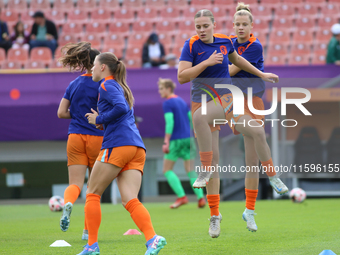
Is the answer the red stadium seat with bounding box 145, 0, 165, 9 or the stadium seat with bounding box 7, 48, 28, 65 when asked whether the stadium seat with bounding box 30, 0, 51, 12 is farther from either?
the red stadium seat with bounding box 145, 0, 165, 9

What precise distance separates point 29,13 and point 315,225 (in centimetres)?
1219

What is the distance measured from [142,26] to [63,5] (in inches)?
112

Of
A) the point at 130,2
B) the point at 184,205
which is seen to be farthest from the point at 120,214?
the point at 130,2

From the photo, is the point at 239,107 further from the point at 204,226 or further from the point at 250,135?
the point at 204,226

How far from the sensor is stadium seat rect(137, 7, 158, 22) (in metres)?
14.6

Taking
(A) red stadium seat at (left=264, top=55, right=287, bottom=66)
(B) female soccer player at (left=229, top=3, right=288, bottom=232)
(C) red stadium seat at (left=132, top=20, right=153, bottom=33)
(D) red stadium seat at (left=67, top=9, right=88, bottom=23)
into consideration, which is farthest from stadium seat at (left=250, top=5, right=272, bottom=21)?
(B) female soccer player at (left=229, top=3, right=288, bottom=232)

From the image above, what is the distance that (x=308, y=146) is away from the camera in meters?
5.96

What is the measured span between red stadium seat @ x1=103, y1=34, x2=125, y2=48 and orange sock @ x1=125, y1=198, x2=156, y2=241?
1033 centimetres

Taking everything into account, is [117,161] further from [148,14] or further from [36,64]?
[148,14]

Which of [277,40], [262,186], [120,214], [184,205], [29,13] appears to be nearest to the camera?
[120,214]

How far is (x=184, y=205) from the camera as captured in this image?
30.2ft

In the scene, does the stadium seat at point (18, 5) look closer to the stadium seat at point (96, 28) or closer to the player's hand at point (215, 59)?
the stadium seat at point (96, 28)

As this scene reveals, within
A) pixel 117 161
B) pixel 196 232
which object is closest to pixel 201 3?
pixel 196 232

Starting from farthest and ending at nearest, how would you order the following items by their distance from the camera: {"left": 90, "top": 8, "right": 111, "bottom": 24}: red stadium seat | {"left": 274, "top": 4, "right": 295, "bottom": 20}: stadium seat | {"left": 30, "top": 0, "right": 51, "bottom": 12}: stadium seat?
{"left": 30, "top": 0, "right": 51, "bottom": 12}: stadium seat, {"left": 90, "top": 8, "right": 111, "bottom": 24}: red stadium seat, {"left": 274, "top": 4, "right": 295, "bottom": 20}: stadium seat
